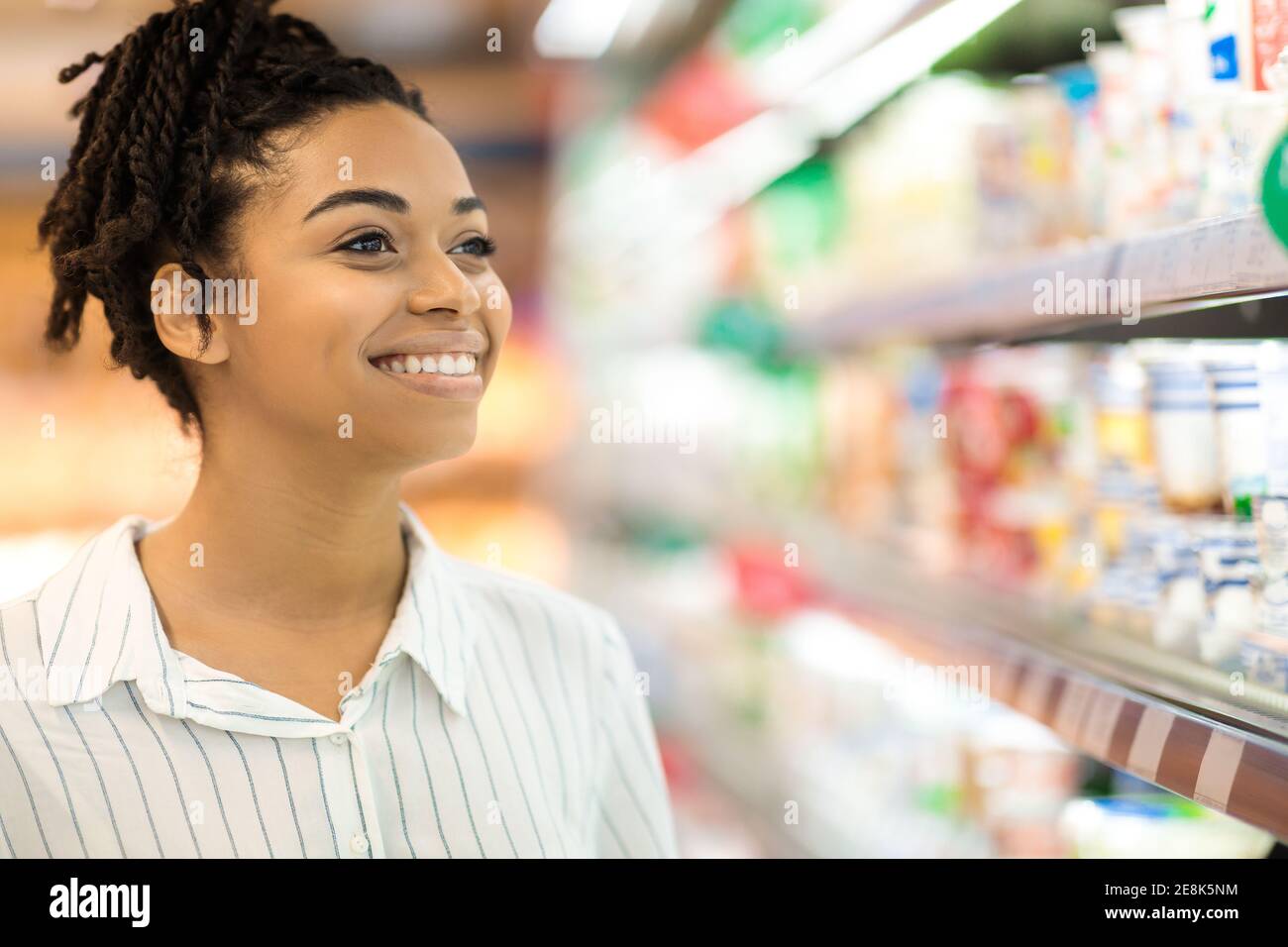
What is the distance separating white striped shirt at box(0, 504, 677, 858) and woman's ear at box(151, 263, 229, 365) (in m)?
0.20

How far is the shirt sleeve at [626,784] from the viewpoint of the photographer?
51.9 inches

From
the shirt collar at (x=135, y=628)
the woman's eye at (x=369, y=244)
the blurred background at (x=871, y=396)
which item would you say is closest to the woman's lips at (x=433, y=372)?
the woman's eye at (x=369, y=244)

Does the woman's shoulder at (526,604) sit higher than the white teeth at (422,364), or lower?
lower

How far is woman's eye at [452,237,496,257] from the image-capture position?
1218 millimetres

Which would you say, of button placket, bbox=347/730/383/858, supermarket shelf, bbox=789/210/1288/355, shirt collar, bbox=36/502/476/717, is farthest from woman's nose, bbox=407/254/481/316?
supermarket shelf, bbox=789/210/1288/355

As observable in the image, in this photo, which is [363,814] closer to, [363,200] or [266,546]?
[266,546]

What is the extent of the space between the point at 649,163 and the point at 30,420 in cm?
186

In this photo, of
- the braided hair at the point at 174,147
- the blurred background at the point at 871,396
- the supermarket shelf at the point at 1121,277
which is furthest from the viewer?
the blurred background at the point at 871,396

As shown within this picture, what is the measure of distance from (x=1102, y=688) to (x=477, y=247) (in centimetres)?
81

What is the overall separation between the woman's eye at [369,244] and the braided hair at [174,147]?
11cm

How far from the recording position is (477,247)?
1244 mm

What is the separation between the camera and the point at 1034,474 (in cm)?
179

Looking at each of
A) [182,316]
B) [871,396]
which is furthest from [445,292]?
[871,396]

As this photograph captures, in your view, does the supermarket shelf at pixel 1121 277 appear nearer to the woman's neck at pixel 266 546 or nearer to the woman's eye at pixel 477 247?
the woman's eye at pixel 477 247
